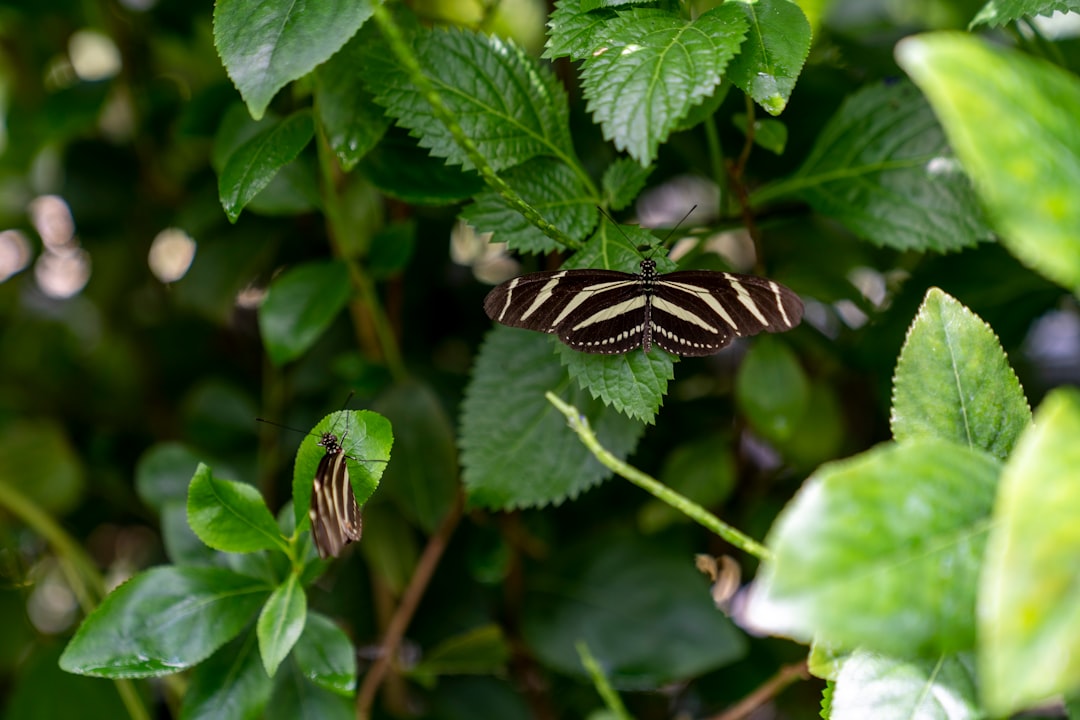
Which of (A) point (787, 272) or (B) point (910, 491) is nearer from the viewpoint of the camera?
(B) point (910, 491)

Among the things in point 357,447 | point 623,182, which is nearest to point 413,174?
point 623,182

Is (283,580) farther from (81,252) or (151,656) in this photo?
(81,252)

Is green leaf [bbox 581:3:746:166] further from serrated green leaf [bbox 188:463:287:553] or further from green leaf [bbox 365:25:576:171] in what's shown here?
serrated green leaf [bbox 188:463:287:553]

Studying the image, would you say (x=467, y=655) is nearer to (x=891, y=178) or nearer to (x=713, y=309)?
(x=713, y=309)

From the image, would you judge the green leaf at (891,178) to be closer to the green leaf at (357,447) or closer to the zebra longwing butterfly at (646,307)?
the zebra longwing butterfly at (646,307)

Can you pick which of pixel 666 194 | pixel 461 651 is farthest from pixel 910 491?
pixel 666 194

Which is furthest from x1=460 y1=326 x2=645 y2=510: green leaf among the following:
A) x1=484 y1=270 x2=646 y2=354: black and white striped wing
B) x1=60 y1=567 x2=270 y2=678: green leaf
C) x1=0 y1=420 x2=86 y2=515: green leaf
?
x1=0 y1=420 x2=86 y2=515: green leaf
